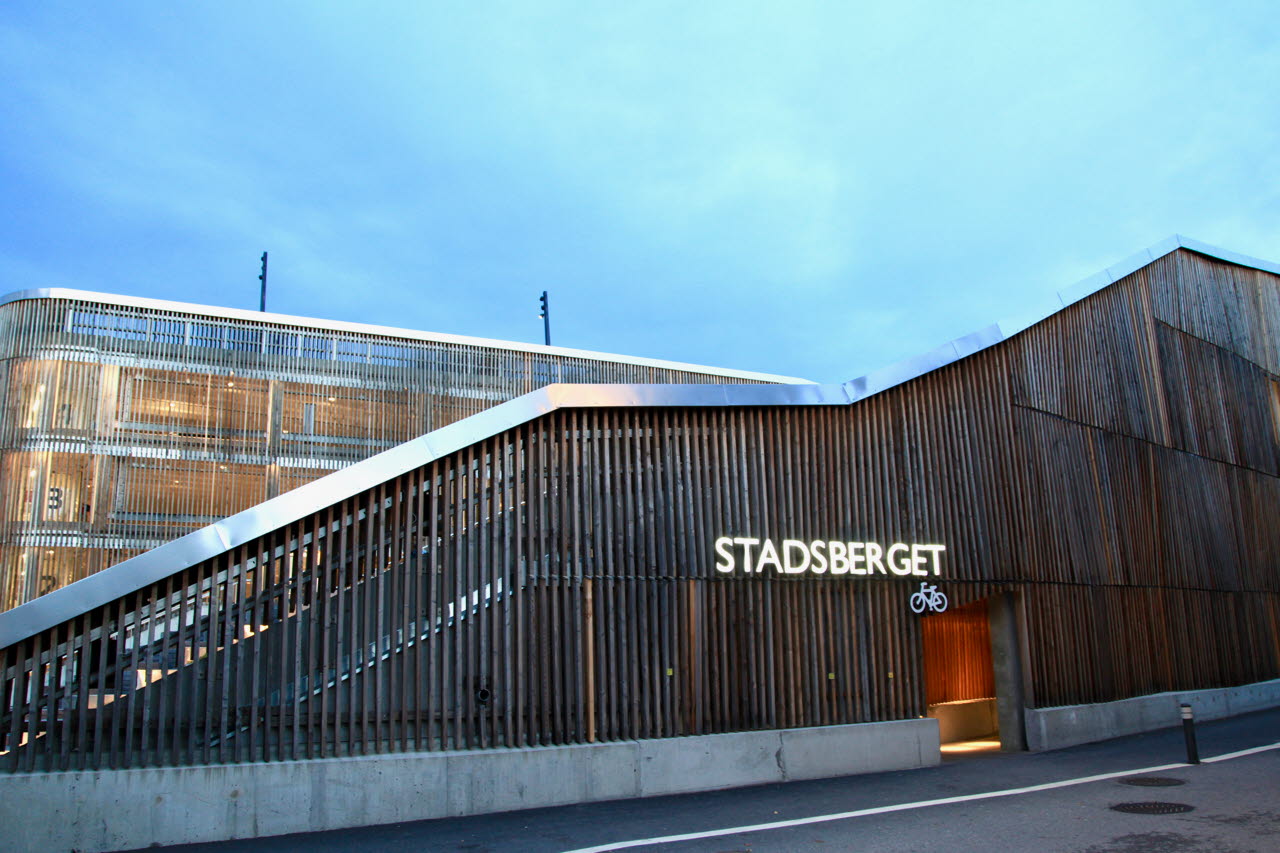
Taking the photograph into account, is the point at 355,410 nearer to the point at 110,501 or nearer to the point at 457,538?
the point at 110,501

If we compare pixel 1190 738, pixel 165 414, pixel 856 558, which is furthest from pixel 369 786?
pixel 165 414

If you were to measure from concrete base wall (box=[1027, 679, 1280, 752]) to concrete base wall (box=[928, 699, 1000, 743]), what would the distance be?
1818 millimetres

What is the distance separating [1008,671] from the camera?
583 inches

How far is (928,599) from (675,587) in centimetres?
421

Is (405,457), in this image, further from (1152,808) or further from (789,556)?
(1152,808)

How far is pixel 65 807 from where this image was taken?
8.50 meters

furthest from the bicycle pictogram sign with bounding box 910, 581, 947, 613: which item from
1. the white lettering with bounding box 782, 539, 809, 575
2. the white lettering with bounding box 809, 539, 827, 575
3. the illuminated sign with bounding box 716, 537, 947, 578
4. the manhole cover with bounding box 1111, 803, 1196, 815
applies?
the manhole cover with bounding box 1111, 803, 1196, 815

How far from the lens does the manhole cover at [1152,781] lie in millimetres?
10804

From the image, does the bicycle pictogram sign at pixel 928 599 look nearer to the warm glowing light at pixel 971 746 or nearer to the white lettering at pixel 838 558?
the white lettering at pixel 838 558

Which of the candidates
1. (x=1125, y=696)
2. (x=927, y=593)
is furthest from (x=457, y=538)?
(x=1125, y=696)

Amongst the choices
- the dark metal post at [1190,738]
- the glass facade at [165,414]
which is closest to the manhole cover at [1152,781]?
the dark metal post at [1190,738]

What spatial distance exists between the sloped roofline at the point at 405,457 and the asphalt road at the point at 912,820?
2.62 metres

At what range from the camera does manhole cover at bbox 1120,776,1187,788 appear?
1080 cm

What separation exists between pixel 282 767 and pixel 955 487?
10.4 meters
